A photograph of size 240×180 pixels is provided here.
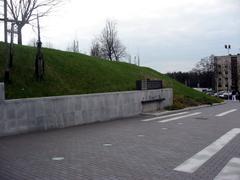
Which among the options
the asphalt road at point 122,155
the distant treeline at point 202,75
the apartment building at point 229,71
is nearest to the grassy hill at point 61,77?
the asphalt road at point 122,155

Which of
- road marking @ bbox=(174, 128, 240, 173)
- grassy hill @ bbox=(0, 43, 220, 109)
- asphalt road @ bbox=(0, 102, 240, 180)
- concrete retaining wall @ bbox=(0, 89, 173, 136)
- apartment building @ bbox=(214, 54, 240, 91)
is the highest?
apartment building @ bbox=(214, 54, 240, 91)

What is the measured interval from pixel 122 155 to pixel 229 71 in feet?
337

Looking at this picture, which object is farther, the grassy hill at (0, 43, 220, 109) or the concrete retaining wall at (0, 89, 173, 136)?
the grassy hill at (0, 43, 220, 109)

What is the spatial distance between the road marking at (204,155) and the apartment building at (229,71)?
89467 mm

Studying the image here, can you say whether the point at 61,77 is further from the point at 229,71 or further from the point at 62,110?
the point at 229,71

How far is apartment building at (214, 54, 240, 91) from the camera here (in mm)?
99688

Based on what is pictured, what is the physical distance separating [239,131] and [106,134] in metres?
4.94

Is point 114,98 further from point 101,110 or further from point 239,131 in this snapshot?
point 239,131

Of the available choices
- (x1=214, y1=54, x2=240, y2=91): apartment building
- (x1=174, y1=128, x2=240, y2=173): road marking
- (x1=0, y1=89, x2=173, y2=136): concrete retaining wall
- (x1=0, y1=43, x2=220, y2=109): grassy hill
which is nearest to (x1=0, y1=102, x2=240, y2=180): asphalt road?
(x1=174, y1=128, x2=240, y2=173): road marking

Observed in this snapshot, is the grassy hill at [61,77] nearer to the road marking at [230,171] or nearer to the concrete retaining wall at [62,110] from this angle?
the concrete retaining wall at [62,110]

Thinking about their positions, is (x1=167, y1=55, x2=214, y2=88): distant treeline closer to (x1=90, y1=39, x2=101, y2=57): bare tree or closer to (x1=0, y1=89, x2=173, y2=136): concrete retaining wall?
(x1=90, y1=39, x2=101, y2=57): bare tree

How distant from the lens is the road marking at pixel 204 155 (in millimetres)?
7023

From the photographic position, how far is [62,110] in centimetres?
1386

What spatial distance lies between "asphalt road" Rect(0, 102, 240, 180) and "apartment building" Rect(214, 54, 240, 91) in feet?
294
